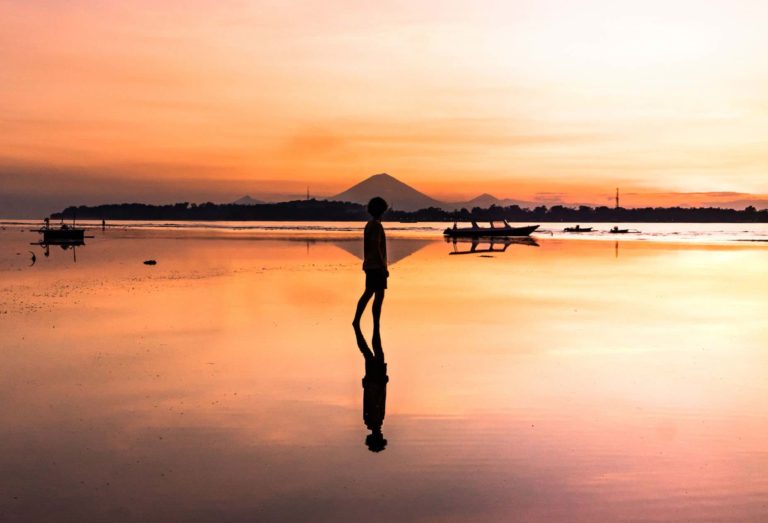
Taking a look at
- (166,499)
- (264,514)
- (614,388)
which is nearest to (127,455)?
(166,499)

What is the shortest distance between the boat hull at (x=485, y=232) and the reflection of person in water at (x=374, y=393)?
252 ft

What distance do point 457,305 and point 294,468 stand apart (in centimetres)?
1431

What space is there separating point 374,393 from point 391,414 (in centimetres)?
110

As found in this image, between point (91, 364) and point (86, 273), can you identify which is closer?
point (91, 364)

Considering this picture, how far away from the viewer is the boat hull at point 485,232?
90.2m

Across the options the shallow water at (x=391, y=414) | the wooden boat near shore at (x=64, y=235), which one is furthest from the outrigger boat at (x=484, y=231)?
the shallow water at (x=391, y=414)

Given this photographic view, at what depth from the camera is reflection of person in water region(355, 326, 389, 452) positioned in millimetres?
7953

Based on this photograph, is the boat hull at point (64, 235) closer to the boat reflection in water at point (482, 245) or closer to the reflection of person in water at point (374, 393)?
the boat reflection in water at point (482, 245)

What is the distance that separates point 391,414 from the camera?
9.07m

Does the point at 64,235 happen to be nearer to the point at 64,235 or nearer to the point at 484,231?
the point at 64,235

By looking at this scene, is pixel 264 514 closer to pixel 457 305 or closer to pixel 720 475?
pixel 720 475

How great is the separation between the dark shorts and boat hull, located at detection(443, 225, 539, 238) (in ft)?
252

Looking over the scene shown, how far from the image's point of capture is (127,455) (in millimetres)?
7332

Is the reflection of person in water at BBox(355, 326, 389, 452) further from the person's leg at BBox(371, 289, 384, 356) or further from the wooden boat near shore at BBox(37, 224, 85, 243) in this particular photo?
the wooden boat near shore at BBox(37, 224, 85, 243)
